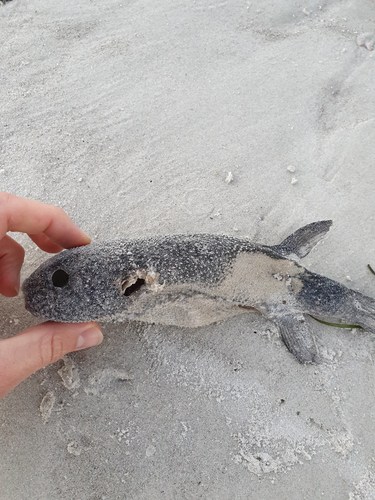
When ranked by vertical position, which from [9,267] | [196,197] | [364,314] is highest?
[9,267]

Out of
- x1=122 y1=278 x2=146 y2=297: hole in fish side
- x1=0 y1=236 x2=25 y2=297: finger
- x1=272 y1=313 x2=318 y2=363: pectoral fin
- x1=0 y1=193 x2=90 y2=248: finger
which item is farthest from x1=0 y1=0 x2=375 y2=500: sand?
x1=122 y1=278 x2=146 y2=297: hole in fish side

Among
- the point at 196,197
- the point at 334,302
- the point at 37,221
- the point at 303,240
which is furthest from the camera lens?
the point at 196,197

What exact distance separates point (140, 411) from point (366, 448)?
1309 mm

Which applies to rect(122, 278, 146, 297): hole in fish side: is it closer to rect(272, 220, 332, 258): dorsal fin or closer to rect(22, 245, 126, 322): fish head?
rect(22, 245, 126, 322): fish head

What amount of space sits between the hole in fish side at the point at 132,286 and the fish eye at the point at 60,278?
0.29m

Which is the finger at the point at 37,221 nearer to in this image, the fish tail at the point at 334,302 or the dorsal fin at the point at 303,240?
the dorsal fin at the point at 303,240

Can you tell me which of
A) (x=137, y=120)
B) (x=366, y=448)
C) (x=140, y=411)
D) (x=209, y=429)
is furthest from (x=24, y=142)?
(x=366, y=448)

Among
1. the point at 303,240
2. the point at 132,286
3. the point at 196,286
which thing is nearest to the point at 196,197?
the point at 303,240

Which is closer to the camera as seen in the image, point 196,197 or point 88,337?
point 88,337

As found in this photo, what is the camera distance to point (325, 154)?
12.2 ft

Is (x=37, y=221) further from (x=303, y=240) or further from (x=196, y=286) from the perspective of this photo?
(x=303, y=240)

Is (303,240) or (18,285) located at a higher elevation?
(18,285)

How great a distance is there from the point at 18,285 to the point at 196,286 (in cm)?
109

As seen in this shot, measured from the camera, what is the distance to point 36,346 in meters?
2.57
